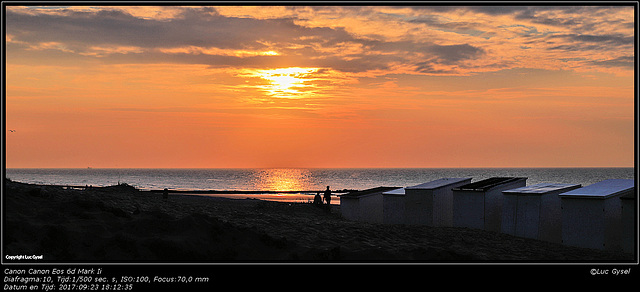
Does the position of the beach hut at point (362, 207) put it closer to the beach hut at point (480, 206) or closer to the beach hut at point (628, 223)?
the beach hut at point (480, 206)

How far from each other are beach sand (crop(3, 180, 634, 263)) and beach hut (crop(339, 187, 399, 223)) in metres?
5.31

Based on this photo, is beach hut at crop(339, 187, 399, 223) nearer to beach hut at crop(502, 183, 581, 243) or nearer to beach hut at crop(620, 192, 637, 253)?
beach hut at crop(502, 183, 581, 243)

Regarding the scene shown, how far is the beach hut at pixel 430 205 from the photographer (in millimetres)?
18219

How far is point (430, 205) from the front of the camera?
18.2 metres

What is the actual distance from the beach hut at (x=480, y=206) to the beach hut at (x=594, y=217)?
2923mm

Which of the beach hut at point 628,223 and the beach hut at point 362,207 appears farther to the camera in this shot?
the beach hut at point 362,207

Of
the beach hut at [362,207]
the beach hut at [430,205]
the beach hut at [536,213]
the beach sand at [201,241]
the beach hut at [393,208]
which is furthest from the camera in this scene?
the beach hut at [362,207]

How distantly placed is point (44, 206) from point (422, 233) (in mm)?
9725

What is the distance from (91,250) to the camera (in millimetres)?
10461

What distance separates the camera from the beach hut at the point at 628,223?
43.7 ft

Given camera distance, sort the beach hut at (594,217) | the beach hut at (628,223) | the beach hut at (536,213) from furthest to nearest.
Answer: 1. the beach hut at (536,213)
2. the beach hut at (594,217)
3. the beach hut at (628,223)

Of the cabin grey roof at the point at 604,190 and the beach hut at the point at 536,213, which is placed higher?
the cabin grey roof at the point at 604,190

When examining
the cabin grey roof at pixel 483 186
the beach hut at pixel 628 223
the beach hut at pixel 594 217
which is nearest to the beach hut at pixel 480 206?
the cabin grey roof at pixel 483 186

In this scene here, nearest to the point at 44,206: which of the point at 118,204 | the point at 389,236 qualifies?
the point at 118,204
